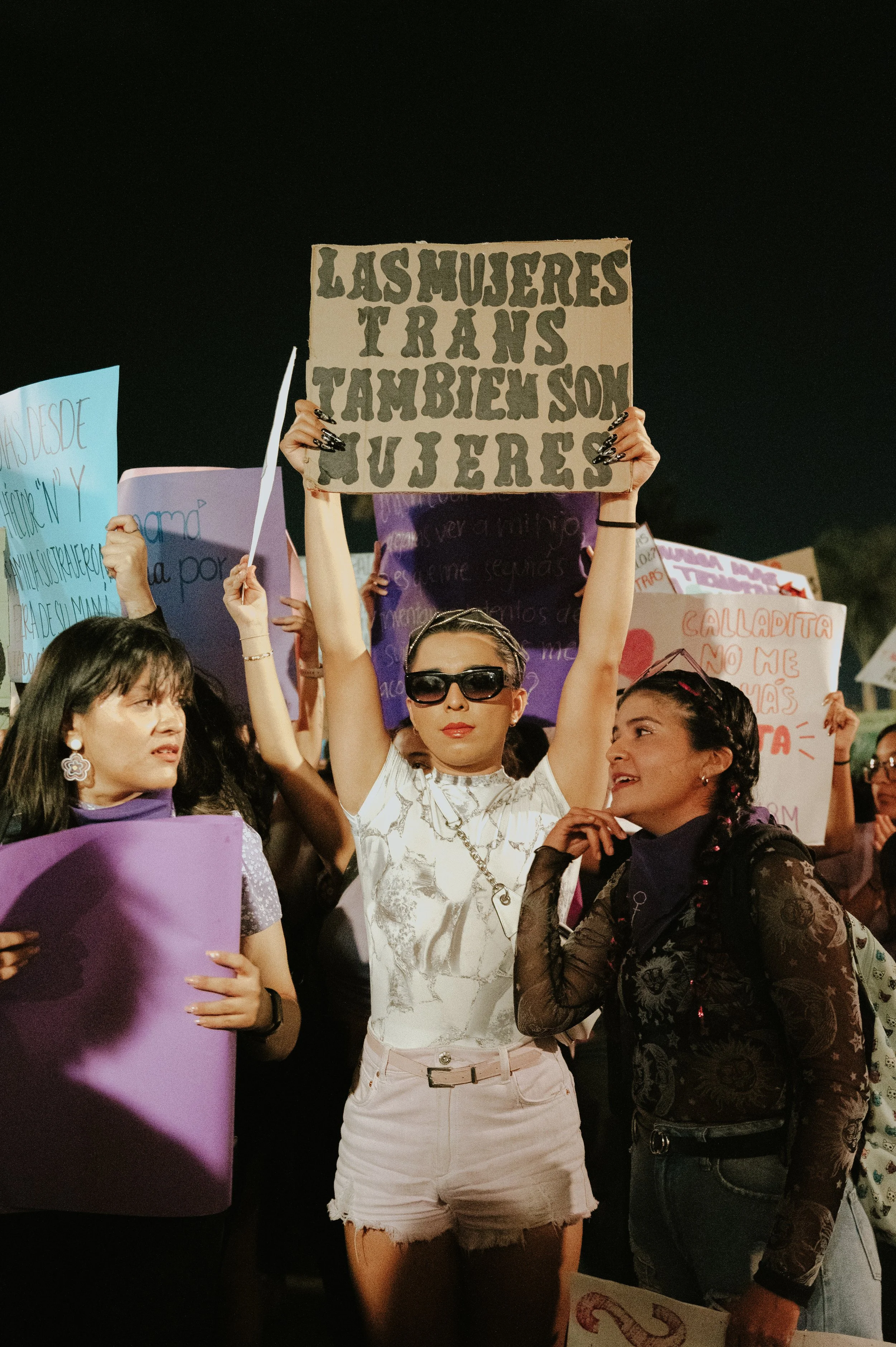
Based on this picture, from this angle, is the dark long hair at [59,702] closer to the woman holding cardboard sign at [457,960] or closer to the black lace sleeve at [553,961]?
the woman holding cardboard sign at [457,960]

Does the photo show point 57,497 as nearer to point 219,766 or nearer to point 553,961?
point 219,766

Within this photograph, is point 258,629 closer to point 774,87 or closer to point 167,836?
point 167,836

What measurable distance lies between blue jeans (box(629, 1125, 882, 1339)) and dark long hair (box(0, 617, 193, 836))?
1305 millimetres

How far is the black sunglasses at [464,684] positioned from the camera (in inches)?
76.1

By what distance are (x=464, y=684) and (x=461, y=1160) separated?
0.93 metres

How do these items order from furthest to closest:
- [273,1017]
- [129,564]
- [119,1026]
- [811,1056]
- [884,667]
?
[884,667], [129,564], [273,1017], [119,1026], [811,1056]

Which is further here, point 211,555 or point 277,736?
point 211,555

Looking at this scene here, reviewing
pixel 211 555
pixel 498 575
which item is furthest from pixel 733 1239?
pixel 211 555

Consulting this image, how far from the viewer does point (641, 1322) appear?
145 cm

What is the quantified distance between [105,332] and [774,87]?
3.94 metres

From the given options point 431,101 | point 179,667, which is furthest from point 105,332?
point 179,667

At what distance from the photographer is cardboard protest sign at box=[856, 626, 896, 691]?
3779mm

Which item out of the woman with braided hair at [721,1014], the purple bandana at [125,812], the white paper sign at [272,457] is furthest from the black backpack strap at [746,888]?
the white paper sign at [272,457]

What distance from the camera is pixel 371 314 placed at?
2160mm
